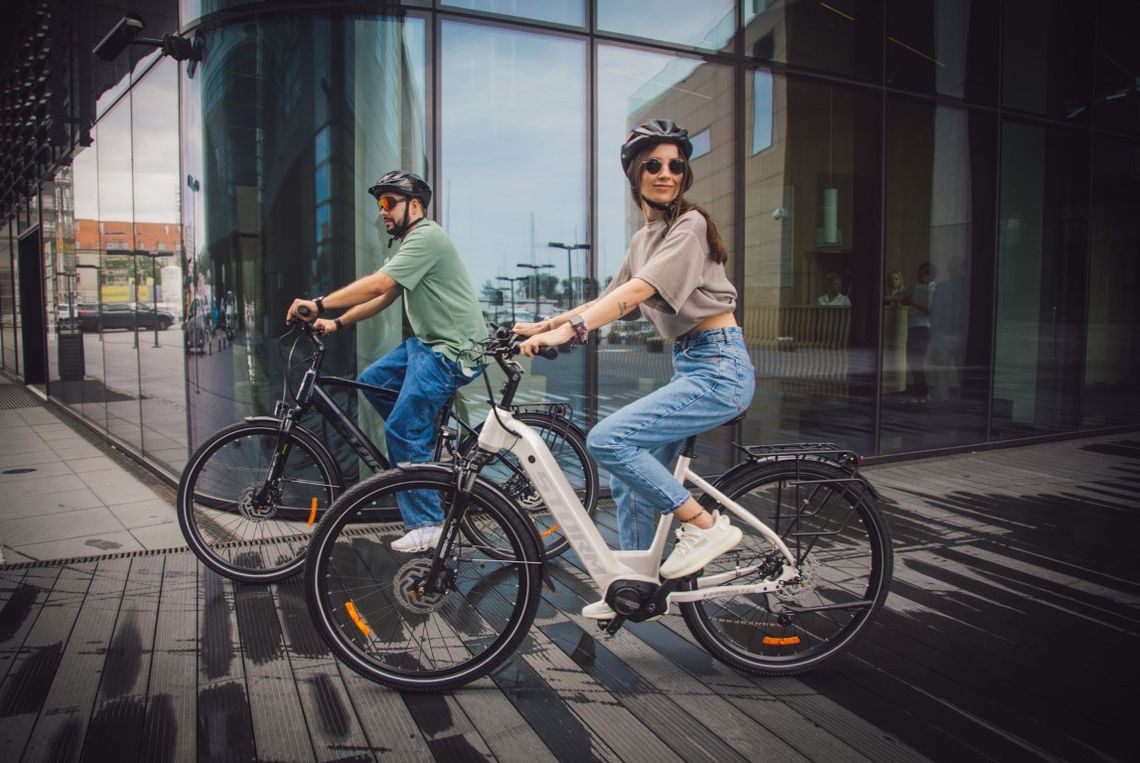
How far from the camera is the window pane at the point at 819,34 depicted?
623 centimetres

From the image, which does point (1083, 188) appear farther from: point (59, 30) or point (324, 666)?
point (59, 30)

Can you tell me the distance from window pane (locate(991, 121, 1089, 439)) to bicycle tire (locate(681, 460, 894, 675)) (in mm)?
5743

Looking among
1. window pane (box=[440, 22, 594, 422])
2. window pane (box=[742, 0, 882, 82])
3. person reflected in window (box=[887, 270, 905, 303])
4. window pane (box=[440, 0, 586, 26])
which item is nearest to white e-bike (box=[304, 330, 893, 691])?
window pane (box=[440, 22, 594, 422])

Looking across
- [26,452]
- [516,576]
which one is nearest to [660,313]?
[516,576]

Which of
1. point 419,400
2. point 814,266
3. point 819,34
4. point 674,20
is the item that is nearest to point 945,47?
point 819,34

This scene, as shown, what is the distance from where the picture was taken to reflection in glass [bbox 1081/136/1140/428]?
852 cm

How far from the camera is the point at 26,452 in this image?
7613 mm

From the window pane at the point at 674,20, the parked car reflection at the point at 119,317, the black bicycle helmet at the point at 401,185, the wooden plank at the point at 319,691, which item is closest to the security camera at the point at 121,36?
the parked car reflection at the point at 119,317

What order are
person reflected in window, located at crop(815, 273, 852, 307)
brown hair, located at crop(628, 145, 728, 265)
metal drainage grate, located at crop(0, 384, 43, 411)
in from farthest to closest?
metal drainage grate, located at crop(0, 384, 43, 411) < person reflected in window, located at crop(815, 273, 852, 307) < brown hair, located at crop(628, 145, 728, 265)

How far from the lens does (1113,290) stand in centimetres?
901

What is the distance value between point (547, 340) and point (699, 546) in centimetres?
96

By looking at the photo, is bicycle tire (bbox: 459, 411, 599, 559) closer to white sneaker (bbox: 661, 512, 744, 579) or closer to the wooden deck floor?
the wooden deck floor

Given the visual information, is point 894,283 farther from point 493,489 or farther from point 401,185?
point 493,489

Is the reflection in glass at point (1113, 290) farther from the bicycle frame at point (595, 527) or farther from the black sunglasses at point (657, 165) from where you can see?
the black sunglasses at point (657, 165)
